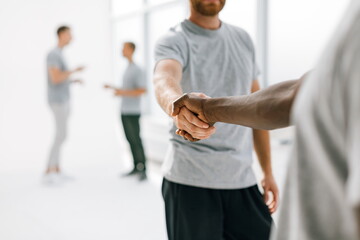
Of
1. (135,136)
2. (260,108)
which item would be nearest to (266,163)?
(260,108)

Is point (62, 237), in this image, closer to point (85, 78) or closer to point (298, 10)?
point (298, 10)

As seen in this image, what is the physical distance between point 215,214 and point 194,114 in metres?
0.47

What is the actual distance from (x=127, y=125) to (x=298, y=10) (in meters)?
1.83

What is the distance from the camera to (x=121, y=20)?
5.84 meters

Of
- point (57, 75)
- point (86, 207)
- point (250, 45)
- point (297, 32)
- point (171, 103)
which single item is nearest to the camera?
point (171, 103)

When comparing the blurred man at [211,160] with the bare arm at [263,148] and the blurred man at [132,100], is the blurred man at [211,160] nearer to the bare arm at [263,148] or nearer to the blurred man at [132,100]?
the bare arm at [263,148]

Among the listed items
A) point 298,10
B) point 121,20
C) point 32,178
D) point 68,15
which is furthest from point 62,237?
point 121,20

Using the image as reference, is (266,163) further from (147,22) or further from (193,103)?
(147,22)

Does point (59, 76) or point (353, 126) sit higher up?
point (59, 76)

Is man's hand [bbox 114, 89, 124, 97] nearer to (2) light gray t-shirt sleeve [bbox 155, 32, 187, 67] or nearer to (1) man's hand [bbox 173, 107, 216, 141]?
(2) light gray t-shirt sleeve [bbox 155, 32, 187, 67]

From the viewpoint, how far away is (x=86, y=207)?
315 cm

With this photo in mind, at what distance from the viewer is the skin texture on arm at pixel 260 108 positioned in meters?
0.57

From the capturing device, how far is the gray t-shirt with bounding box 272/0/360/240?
326 millimetres

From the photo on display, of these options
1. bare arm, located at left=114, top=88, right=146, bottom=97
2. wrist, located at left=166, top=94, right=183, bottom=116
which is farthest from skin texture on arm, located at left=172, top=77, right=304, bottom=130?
bare arm, located at left=114, top=88, right=146, bottom=97
